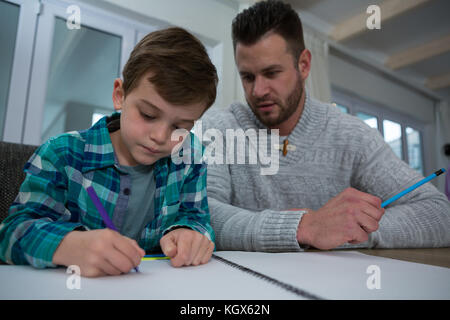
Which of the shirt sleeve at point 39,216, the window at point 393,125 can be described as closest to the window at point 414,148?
the window at point 393,125

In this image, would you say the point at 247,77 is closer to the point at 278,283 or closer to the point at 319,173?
the point at 319,173

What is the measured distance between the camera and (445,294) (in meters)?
0.31

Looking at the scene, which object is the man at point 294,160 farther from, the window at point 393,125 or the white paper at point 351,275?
the window at point 393,125

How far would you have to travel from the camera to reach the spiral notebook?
0.98ft

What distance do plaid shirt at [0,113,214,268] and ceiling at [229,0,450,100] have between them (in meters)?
2.17

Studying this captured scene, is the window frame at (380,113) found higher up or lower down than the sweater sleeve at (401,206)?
higher up

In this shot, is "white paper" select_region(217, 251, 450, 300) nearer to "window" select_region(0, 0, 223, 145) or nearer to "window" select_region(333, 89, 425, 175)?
"window" select_region(0, 0, 223, 145)

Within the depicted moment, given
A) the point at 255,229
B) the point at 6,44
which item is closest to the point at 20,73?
the point at 6,44

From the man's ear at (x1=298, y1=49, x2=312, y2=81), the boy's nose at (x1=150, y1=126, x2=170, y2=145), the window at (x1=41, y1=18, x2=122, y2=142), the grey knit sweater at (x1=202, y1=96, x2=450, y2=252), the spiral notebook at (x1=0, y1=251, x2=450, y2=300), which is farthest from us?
the window at (x1=41, y1=18, x2=122, y2=142)

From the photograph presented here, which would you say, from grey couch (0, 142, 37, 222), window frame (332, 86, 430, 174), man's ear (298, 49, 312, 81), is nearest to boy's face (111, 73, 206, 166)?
grey couch (0, 142, 37, 222)

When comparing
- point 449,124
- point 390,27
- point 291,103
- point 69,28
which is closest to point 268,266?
point 291,103

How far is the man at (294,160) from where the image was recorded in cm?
75

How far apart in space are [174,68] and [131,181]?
26 centimetres
